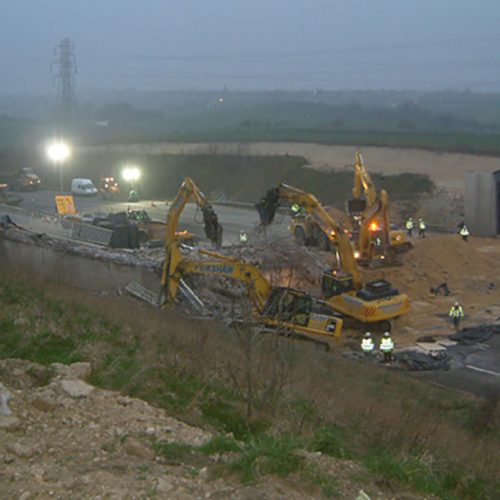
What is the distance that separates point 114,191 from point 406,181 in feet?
58.9

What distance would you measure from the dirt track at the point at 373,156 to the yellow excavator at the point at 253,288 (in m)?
24.2

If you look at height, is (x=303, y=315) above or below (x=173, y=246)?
below

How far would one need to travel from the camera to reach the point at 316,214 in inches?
771

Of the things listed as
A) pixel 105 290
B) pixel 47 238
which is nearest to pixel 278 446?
pixel 105 290

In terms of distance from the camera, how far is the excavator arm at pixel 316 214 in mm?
18594

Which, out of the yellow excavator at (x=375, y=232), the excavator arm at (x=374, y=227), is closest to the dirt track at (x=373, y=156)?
the yellow excavator at (x=375, y=232)

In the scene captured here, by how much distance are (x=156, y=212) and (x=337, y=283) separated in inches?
904

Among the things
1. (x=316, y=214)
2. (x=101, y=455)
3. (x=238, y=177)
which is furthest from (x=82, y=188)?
(x=101, y=455)

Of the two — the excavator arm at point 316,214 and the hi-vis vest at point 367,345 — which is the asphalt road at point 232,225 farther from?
the excavator arm at point 316,214

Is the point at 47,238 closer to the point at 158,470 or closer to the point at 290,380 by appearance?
the point at 290,380

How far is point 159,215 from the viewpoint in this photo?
3862 centimetres

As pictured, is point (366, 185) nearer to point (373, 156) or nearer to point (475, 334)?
point (475, 334)

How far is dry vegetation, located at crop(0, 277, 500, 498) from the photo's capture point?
6.90m

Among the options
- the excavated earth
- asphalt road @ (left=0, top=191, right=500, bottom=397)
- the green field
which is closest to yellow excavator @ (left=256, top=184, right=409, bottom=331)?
asphalt road @ (left=0, top=191, right=500, bottom=397)
